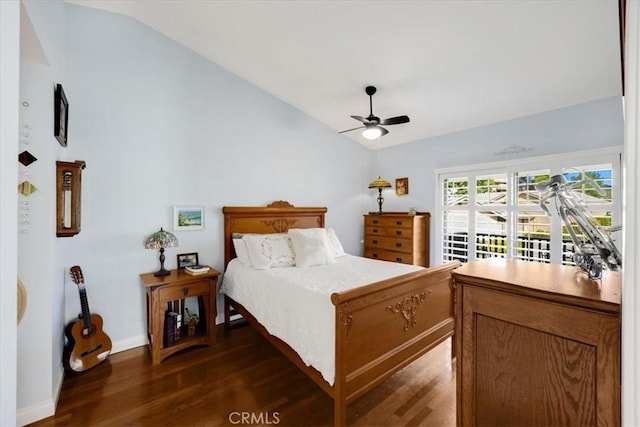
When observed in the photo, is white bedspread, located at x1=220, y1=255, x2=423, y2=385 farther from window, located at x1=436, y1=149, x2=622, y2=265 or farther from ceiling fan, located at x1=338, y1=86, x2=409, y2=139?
window, located at x1=436, y1=149, x2=622, y2=265

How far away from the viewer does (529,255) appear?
3408 mm

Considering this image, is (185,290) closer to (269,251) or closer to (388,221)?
(269,251)

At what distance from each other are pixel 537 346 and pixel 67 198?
113 inches

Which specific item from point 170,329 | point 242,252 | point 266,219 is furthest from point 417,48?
point 170,329

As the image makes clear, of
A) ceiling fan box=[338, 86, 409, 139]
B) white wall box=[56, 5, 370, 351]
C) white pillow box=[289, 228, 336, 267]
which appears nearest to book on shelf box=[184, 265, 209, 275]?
white wall box=[56, 5, 370, 351]

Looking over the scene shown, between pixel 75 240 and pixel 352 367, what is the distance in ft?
8.27

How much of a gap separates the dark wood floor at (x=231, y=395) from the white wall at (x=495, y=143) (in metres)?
2.53

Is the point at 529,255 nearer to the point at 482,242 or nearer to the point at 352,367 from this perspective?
the point at 482,242

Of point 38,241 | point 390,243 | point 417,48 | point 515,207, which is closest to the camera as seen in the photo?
point 38,241

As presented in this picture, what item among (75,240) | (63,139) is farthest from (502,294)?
(75,240)

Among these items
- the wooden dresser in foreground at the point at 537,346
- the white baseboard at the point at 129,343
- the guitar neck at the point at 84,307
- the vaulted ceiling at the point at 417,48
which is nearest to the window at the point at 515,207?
the vaulted ceiling at the point at 417,48

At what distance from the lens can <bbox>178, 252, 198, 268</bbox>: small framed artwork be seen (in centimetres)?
299

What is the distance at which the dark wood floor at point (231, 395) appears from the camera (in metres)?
1.79

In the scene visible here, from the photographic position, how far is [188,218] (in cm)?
303
